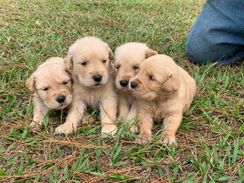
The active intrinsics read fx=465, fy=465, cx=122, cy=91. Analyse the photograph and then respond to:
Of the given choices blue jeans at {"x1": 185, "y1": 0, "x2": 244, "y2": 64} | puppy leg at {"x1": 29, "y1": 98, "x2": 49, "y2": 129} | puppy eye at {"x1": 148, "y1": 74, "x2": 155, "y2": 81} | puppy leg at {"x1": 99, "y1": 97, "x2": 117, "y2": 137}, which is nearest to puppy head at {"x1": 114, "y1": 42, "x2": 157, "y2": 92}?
puppy leg at {"x1": 99, "y1": 97, "x2": 117, "y2": 137}

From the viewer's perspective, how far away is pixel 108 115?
3936 mm

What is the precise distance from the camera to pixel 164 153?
3.53 metres

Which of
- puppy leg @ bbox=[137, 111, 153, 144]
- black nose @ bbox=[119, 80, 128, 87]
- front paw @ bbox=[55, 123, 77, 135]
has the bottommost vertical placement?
front paw @ bbox=[55, 123, 77, 135]

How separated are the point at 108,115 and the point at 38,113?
63 cm

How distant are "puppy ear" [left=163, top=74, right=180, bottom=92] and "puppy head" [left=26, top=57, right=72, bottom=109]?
2.81 feet

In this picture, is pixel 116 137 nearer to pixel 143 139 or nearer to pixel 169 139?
pixel 143 139

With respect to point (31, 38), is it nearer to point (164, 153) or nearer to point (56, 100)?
point (56, 100)

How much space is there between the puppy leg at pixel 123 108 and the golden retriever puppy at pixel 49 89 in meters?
0.46

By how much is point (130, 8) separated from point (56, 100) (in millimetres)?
4170

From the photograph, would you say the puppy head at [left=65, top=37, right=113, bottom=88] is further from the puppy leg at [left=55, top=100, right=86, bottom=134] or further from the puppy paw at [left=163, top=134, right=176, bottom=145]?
the puppy paw at [left=163, top=134, right=176, bottom=145]

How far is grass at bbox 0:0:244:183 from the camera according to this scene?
332 cm

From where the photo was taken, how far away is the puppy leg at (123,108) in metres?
4.04

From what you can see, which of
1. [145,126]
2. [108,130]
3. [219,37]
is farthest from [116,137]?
[219,37]

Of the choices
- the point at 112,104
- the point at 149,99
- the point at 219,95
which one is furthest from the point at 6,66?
the point at 219,95
